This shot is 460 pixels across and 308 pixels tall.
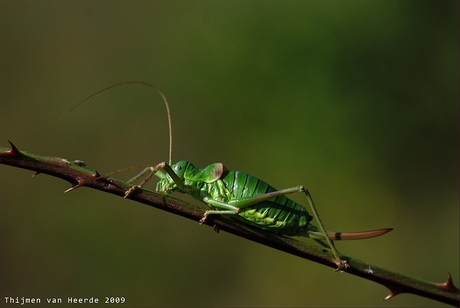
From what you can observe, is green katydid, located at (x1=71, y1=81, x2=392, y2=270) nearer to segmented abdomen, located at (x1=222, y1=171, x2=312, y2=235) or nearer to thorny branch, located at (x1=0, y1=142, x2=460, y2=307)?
segmented abdomen, located at (x1=222, y1=171, x2=312, y2=235)

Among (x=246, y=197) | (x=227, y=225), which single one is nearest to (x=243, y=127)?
(x=246, y=197)

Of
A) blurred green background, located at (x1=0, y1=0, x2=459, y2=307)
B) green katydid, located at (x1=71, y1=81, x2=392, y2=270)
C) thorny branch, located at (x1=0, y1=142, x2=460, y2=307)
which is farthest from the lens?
blurred green background, located at (x1=0, y1=0, x2=459, y2=307)

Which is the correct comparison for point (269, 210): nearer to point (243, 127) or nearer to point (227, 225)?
point (227, 225)

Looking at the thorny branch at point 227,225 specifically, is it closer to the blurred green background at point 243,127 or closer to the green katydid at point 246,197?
the green katydid at point 246,197

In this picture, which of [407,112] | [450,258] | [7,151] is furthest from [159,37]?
[7,151]

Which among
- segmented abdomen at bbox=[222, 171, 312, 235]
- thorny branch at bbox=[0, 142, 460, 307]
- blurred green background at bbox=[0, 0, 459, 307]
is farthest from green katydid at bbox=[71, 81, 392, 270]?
blurred green background at bbox=[0, 0, 459, 307]
